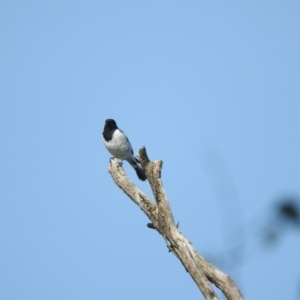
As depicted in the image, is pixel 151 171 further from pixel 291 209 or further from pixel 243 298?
pixel 291 209

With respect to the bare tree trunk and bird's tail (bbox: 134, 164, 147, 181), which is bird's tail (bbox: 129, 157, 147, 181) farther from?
the bare tree trunk

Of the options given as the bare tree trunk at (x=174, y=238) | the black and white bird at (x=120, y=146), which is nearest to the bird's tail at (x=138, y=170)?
the black and white bird at (x=120, y=146)

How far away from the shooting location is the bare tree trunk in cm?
532

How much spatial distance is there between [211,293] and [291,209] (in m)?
3.49

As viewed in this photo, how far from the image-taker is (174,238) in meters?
5.94

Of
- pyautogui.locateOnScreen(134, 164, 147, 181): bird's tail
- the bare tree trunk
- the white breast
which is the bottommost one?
the bare tree trunk

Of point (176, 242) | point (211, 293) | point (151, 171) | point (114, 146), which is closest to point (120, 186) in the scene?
point (151, 171)

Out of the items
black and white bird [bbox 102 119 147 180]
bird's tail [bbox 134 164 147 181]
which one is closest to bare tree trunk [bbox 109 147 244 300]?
bird's tail [bbox 134 164 147 181]

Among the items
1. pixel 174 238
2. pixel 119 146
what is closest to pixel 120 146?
pixel 119 146

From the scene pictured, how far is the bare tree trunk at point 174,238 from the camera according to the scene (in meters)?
5.32

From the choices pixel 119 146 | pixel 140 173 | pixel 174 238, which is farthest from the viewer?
pixel 119 146

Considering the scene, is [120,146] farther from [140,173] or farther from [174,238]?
[174,238]

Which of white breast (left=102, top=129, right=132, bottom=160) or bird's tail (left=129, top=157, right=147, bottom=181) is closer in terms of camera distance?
bird's tail (left=129, top=157, right=147, bottom=181)

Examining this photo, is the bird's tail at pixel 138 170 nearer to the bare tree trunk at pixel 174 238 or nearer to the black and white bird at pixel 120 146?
the black and white bird at pixel 120 146
